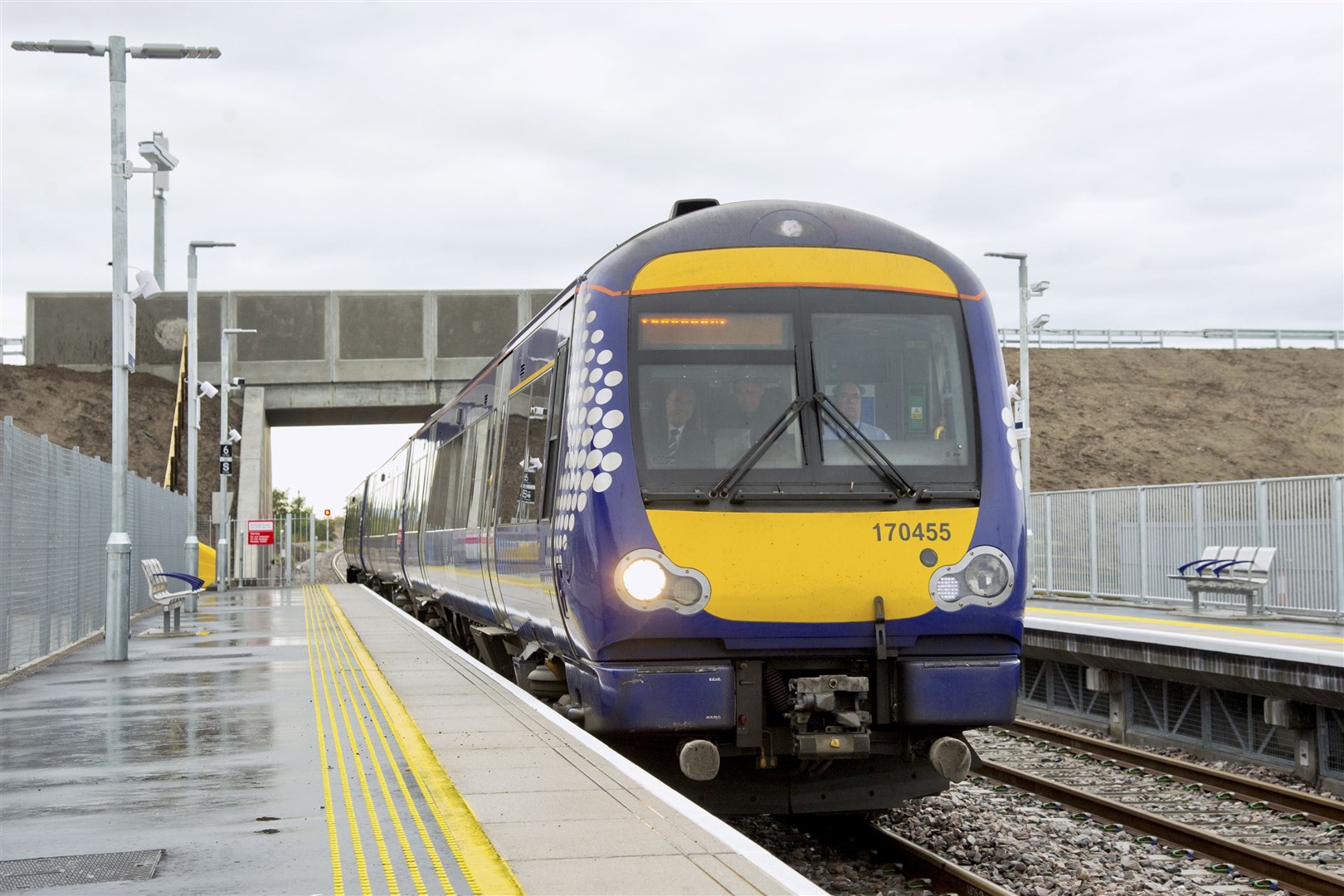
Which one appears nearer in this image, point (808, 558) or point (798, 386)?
point (808, 558)

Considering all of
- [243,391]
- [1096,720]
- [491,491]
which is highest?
[243,391]

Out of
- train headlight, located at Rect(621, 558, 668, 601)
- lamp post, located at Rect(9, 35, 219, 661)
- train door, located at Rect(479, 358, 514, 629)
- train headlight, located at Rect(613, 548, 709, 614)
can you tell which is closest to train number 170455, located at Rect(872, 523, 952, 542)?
train headlight, located at Rect(613, 548, 709, 614)

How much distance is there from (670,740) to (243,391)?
147ft

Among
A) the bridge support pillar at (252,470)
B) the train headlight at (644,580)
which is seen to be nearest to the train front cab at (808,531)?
the train headlight at (644,580)

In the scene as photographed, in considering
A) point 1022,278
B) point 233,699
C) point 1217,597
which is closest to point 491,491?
point 233,699

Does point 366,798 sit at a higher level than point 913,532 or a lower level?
lower

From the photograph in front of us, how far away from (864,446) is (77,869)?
14.1 feet

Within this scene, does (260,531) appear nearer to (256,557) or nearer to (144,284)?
(256,557)

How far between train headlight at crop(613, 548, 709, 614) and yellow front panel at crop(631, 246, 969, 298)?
156 centimetres

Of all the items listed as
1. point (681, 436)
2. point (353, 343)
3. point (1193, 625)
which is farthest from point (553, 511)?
point (353, 343)

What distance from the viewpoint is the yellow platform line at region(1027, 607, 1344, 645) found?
14981 mm

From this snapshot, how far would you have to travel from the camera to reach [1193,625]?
56.6 ft

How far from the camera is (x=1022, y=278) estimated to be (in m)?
32.1

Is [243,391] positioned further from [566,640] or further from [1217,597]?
[566,640]
